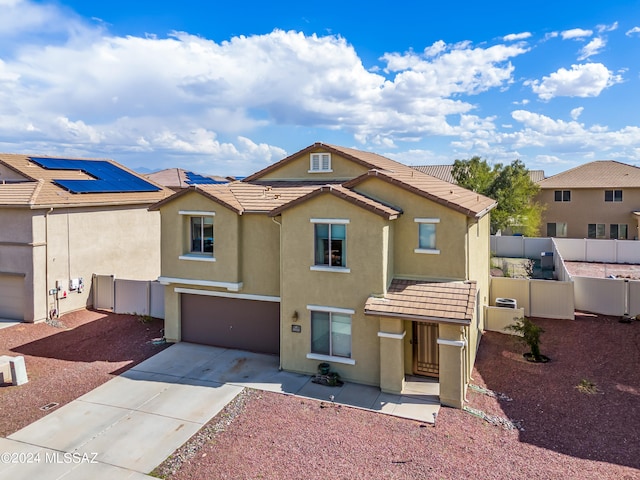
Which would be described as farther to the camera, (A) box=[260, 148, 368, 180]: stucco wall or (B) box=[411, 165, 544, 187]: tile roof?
(B) box=[411, 165, 544, 187]: tile roof

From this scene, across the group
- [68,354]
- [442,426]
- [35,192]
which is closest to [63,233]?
[35,192]

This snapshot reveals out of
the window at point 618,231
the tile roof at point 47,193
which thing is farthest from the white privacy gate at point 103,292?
the window at point 618,231

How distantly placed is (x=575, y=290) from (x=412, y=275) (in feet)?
32.8

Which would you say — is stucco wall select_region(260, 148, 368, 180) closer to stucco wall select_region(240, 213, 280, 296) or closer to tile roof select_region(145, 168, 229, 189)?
stucco wall select_region(240, 213, 280, 296)

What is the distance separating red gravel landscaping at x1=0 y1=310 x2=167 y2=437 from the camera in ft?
42.1

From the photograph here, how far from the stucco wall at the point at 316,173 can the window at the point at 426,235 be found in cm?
451

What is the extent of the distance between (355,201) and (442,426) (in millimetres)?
6642

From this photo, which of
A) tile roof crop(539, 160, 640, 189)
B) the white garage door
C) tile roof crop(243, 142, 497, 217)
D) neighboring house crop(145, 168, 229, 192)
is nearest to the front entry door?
tile roof crop(243, 142, 497, 217)

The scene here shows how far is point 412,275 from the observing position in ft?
47.8

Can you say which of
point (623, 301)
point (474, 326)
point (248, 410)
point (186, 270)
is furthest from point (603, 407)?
point (186, 270)

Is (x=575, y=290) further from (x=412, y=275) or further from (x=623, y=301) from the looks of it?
(x=412, y=275)

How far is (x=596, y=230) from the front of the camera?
39531mm

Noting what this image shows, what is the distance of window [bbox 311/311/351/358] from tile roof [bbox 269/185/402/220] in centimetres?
349

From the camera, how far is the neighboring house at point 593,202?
38.3 m
